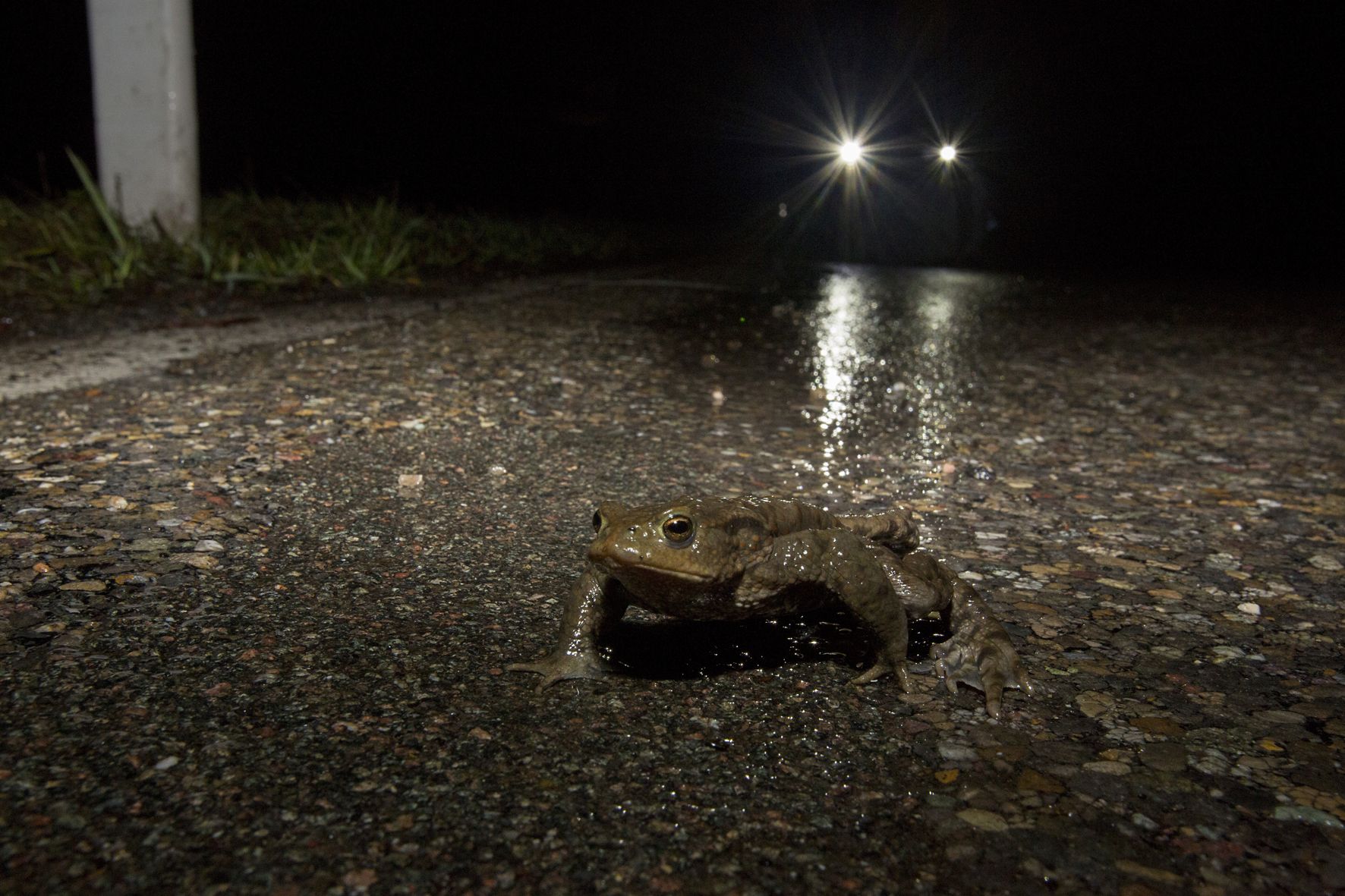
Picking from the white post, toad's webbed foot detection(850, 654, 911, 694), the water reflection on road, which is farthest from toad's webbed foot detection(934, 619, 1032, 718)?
the white post

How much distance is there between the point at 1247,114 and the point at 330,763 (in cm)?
2069

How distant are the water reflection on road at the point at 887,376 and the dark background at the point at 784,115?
4.68m

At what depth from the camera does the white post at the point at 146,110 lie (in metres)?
6.91

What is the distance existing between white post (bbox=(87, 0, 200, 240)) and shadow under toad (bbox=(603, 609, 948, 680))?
6341mm

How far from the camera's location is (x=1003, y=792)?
6.24 feet

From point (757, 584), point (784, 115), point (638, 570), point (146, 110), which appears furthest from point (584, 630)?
point (784, 115)

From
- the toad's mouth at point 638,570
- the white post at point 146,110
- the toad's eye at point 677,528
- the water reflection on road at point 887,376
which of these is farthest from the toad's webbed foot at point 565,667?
the white post at point 146,110

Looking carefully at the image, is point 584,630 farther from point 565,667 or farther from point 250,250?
point 250,250

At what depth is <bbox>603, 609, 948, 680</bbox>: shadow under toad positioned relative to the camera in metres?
2.35

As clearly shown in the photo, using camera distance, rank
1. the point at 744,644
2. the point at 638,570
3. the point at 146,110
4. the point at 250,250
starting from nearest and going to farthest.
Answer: the point at 638,570 → the point at 744,644 → the point at 146,110 → the point at 250,250

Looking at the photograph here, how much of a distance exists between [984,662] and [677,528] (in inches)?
31.9

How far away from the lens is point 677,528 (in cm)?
207

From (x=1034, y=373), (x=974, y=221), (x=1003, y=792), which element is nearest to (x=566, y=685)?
(x=1003, y=792)

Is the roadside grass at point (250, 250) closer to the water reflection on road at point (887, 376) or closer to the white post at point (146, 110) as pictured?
the white post at point (146, 110)
